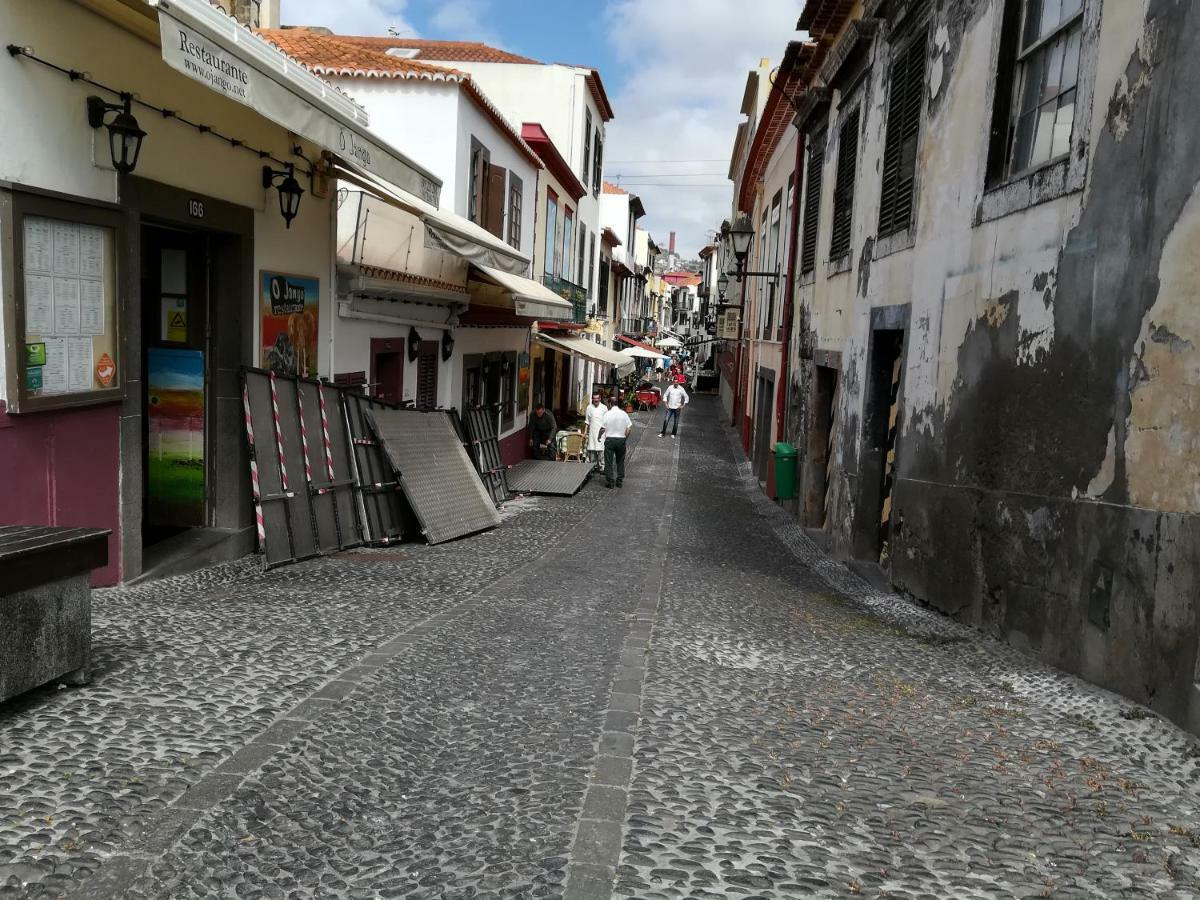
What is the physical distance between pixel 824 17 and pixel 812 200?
9.74 ft

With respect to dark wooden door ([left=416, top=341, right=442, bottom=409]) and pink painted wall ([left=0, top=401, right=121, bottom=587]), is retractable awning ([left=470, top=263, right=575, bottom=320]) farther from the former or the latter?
pink painted wall ([left=0, top=401, right=121, bottom=587])

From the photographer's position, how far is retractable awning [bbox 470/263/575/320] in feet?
45.2

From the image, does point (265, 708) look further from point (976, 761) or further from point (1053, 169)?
point (1053, 169)

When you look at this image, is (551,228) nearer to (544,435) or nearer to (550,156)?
(550,156)

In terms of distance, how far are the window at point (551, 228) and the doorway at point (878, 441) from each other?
1294cm

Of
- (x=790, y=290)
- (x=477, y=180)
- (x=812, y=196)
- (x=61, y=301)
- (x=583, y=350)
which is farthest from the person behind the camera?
(x=583, y=350)

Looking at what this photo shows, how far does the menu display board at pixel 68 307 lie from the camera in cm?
592

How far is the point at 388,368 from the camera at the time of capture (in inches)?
489

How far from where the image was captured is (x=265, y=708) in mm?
4676

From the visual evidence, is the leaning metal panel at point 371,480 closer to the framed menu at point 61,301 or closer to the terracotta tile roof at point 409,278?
the terracotta tile roof at point 409,278

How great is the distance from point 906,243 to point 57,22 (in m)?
7.08

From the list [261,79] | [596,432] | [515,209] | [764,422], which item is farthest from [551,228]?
A: [261,79]

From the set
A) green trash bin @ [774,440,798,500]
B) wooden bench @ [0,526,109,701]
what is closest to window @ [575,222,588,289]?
green trash bin @ [774,440,798,500]

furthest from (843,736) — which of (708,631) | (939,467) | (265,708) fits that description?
(939,467)
